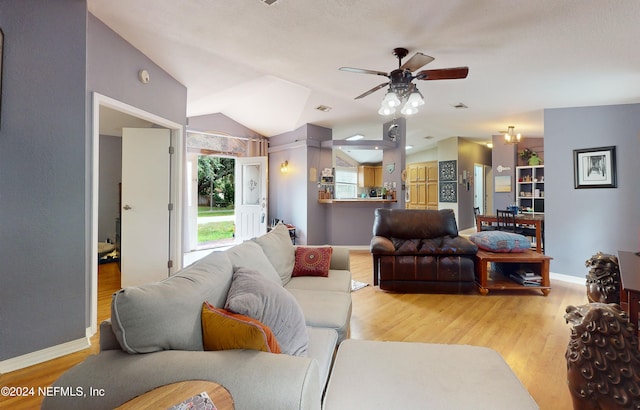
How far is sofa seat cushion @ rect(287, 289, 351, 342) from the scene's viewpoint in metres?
1.73

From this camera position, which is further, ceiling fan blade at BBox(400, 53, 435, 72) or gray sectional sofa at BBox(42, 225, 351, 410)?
ceiling fan blade at BBox(400, 53, 435, 72)

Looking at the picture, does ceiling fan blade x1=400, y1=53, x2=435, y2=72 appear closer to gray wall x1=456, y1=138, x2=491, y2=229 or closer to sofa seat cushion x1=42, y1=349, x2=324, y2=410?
sofa seat cushion x1=42, y1=349, x2=324, y2=410

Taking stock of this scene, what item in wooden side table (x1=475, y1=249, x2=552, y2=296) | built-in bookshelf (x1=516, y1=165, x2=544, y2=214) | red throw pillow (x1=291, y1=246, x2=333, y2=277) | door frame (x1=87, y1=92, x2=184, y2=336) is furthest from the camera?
built-in bookshelf (x1=516, y1=165, x2=544, y2=214)

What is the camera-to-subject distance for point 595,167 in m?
3.94

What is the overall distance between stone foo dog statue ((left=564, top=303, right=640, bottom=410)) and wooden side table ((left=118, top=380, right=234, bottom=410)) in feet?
5.11

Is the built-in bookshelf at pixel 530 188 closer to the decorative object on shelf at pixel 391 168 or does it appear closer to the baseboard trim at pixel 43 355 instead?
the decorative object on shelf at pixel 391 168

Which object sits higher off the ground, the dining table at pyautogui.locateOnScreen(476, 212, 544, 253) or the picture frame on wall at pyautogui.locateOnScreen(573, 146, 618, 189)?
the picture frame on wall at pyautogui.locateOnScreen(573, 146, 618, 189)

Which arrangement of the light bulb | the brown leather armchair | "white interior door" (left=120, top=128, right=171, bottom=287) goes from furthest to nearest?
"white interior door" (left=120, top=128, right=171, bottom=287) → the brown leather armchair → the light bulb

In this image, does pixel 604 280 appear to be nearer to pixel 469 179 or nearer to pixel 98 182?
pixel 98 182

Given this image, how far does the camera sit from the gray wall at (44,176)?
6.40ft

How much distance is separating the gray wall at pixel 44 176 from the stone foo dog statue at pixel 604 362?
10.4ft

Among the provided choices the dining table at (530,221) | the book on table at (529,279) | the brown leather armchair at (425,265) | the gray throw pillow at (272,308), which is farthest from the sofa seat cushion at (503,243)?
the gray throw pillow at (272,308)

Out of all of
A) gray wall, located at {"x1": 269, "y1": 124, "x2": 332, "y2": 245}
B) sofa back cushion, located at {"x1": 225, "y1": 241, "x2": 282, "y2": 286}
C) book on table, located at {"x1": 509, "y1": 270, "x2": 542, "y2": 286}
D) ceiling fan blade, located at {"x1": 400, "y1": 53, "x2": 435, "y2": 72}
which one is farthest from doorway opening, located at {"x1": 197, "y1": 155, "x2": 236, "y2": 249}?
book on table, located at {"x1": 509, "y1": 270, "x2": 542, "y2": 286}

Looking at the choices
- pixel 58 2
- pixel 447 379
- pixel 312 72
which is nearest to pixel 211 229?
pixel 312 72
